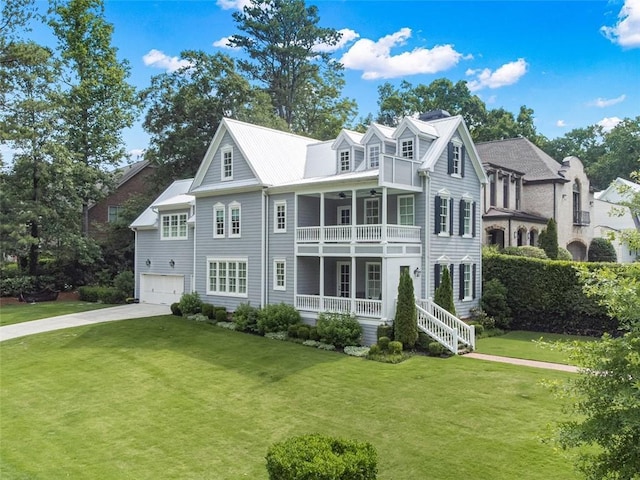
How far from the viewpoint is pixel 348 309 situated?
67.4ft

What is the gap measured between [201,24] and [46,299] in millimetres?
21901

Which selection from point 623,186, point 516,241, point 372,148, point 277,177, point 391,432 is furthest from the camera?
point 516,241

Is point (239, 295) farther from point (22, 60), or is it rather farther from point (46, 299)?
point (22, 60)

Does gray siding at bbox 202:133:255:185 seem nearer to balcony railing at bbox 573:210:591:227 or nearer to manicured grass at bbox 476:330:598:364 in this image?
manicured grass at bbox 476:330:598:364

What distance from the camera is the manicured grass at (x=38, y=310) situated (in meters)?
26.8

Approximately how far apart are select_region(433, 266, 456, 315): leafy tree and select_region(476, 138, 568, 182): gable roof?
1498 cm

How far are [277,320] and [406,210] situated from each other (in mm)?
7345

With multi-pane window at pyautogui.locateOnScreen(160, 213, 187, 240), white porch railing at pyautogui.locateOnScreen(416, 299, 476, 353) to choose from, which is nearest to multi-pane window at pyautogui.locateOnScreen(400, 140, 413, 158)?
white porch railing at pyautogui.locateOnScreen(416, 299, 476, 353)

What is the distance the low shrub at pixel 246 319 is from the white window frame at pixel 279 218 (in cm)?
390

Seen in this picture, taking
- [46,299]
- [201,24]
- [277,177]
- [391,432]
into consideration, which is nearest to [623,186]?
[391,432]

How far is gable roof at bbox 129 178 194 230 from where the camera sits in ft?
97.7

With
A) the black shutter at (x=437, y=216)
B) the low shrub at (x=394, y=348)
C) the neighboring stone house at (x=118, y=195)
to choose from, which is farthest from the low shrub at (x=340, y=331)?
the neighboring stone house at (x=118, y=195)

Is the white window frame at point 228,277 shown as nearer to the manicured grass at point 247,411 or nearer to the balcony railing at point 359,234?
the balcony railing at point 359,234

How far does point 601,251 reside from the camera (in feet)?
120
